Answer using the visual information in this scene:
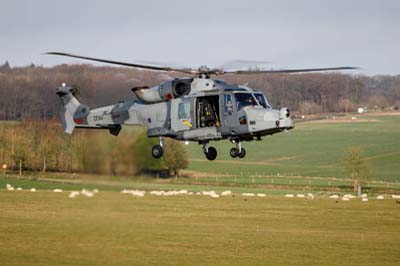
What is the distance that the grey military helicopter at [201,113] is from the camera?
28547 millimetres

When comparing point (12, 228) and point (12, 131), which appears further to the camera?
point (12, 228)

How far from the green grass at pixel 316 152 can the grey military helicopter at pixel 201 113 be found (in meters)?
55.3

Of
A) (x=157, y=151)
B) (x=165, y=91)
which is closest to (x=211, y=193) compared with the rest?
(x=165, y=91)

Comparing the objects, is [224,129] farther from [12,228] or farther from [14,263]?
[12,228]

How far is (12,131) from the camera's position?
38.9 meters

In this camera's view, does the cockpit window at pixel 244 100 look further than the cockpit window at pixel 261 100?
No

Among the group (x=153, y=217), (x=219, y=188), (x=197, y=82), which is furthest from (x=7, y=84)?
(x=219, y=188)

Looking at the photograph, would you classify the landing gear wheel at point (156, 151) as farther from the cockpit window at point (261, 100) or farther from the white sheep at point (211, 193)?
the white sheep at point (211, 193)

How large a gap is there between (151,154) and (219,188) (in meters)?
57.2

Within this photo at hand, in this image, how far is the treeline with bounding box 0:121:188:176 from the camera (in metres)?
25.7

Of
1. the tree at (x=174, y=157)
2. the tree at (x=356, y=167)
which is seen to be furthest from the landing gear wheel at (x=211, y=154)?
the tree at (x=356, y=167)

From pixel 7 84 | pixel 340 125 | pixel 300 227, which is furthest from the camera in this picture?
pixel 340 125

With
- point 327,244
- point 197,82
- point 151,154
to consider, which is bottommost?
point 327,244

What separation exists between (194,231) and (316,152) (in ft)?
186
